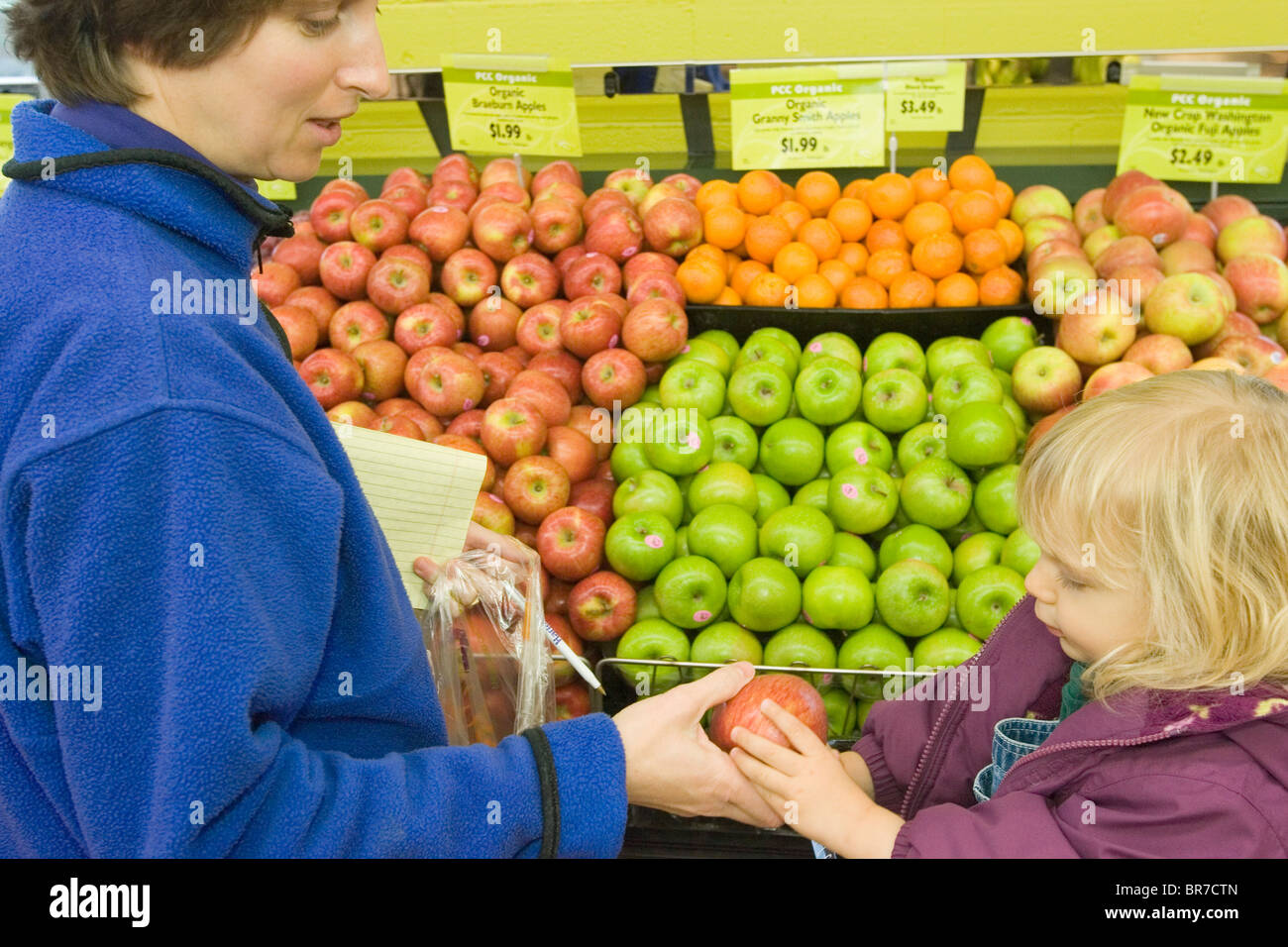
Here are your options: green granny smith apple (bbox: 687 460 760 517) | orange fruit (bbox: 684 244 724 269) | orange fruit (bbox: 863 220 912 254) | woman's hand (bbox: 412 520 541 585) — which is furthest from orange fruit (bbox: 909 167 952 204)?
woman's hand (bbox: 412 520 541 585)

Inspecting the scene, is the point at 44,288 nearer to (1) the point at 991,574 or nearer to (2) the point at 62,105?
(2) the point at 62,105

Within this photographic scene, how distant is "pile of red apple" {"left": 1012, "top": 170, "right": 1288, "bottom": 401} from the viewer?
2393 mm

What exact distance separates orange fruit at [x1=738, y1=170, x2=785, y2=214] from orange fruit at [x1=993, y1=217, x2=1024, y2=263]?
2.08 feet

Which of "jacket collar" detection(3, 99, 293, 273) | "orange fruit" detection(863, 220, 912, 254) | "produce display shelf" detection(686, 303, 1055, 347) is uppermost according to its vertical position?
"orange fruit" detection(863, 220, 912, 254)

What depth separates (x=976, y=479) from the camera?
2318 millimetres

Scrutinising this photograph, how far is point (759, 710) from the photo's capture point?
56.9 inches

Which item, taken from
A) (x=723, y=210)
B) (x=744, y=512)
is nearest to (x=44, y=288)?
(x=744, y=512)

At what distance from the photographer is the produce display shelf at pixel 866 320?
260 cm

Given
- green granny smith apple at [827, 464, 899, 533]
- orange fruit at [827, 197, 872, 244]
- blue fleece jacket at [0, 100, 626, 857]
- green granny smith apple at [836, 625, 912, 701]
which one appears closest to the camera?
blue fleece jacket at [0, 100, 626, 857]

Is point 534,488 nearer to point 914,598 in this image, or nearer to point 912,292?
point 914,598

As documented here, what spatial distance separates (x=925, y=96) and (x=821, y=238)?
462 mm

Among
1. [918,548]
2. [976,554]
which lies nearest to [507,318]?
[918,548]

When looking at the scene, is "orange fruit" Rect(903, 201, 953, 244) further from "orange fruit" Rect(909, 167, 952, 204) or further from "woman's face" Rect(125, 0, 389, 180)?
"woman's face" Rect(125, 0, 389, 180)

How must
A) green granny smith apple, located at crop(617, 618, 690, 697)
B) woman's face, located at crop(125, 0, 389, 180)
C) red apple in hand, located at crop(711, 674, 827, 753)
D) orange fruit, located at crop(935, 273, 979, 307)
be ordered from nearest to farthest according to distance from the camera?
woman's face, located at crop(125, 0, 389, 180) → red apple in hand, located at crop(711, 674, 827, 753) → green granny smith apple, located at crop(617, 618, 690, 697) → orange fruit, located at crop(935, 273, 979, 307)
